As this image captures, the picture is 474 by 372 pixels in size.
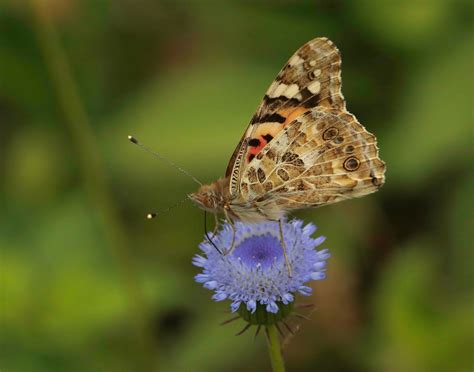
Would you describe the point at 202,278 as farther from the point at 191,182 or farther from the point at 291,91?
the point at 191,182

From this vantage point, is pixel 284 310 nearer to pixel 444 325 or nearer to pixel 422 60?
pixel 444 325

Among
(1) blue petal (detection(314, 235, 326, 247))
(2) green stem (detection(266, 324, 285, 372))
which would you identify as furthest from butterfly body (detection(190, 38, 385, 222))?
(2) green stem (detection(266, 324, 285, 372))

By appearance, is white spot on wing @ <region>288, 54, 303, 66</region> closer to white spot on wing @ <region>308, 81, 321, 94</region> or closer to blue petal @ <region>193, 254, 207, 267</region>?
white spot on wing @ <region>308, 81, 321, 94</region>

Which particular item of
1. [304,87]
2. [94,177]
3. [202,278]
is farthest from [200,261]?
[94,177]

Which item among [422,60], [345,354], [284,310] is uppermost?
[422,60]

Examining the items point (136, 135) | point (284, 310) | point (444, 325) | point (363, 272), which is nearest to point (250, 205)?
point (284, 310)

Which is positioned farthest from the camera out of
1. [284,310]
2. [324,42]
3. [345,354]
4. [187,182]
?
[187,182]
